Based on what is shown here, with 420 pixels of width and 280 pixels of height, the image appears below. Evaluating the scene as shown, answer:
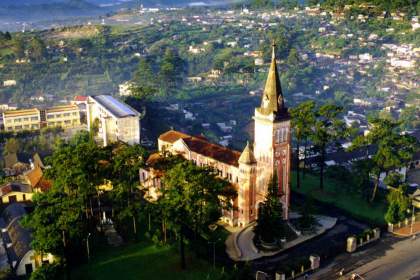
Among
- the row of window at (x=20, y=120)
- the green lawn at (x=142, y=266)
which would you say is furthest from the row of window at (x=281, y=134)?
the row of window at (x=20, y=120)

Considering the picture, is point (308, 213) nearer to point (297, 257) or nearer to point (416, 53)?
point (297, 257)

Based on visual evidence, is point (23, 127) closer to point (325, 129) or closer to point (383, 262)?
point (325, 129)

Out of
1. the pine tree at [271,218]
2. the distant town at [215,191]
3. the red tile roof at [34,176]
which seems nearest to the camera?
the distant town at [215,191]

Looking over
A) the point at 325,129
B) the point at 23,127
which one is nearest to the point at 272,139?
the point at 325,129

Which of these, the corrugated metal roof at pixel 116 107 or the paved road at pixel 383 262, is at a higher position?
Answer: the corrugated metal roof at pixel 116 107

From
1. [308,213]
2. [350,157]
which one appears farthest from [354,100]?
[308,213]

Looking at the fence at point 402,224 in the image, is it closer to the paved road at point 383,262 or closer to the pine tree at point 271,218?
the paved road at point 383,262

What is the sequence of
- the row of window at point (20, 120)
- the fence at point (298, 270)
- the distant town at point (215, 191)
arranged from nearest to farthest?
1. the fence at point (298, 270)
2. the distant town at point (215, 191)
3. the row of window at point (20, 120)
